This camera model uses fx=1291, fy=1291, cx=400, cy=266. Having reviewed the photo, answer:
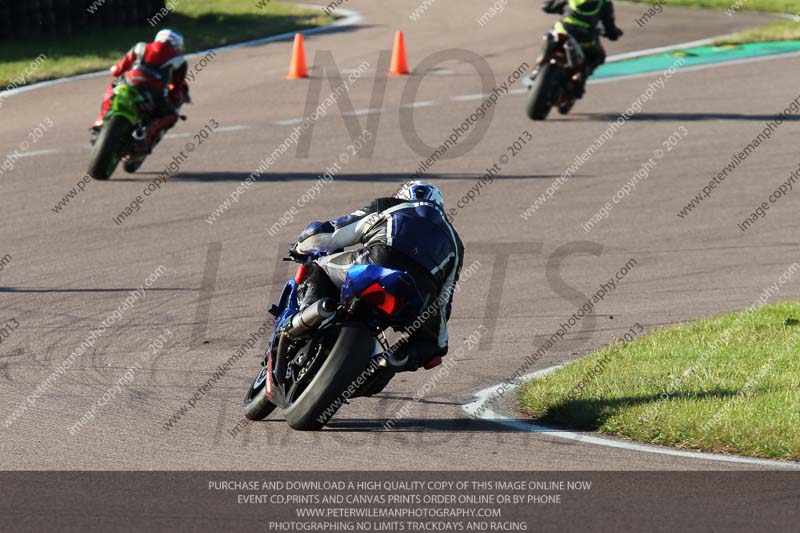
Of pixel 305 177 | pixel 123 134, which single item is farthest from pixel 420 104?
pixel 123 134

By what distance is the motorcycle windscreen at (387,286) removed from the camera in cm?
768

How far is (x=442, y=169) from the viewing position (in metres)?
17.0

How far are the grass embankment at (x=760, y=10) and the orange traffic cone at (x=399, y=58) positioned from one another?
6555mm

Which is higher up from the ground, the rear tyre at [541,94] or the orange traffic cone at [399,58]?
the rear tyre at [541,94]

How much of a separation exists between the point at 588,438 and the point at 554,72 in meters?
11.7

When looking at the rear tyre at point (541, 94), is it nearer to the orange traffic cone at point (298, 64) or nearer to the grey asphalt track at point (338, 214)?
the grey asphalt track at point (338, 214)

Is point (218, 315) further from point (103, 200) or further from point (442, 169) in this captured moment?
point (442, 169)

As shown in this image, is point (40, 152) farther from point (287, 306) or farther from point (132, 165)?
point (287, 306)

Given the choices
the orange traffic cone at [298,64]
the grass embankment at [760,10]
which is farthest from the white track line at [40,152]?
the grass embankment at [760,10]

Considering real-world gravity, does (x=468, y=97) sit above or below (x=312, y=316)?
below

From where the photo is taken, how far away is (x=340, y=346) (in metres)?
7.50

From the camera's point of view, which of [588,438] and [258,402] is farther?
[258,402]

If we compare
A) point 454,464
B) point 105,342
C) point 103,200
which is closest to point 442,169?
point 103,200
